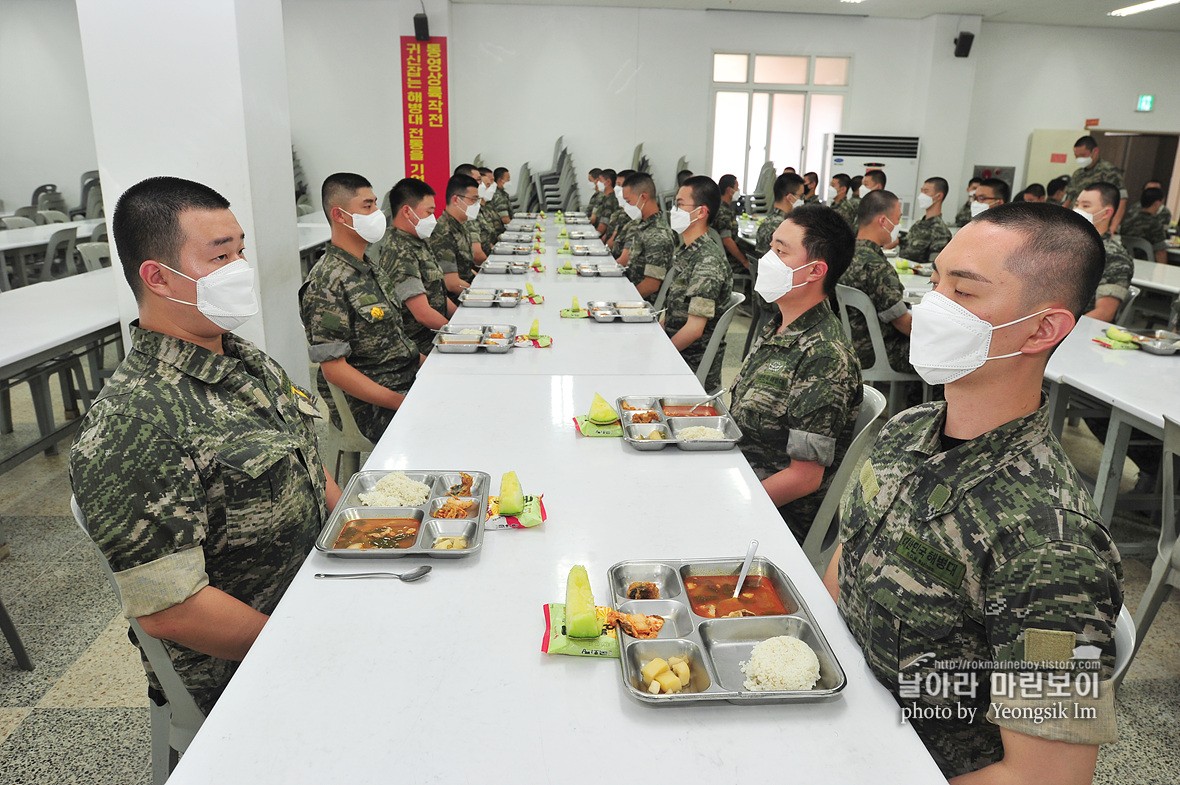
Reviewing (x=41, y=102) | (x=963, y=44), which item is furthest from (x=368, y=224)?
(x=963, y=44)

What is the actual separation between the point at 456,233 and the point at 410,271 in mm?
1857

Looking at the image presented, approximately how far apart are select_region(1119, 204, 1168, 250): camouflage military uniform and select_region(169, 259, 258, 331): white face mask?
8.89 meters

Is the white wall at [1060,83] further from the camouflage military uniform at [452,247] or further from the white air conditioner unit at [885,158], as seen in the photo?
the camouflage military uniform at [452,247]

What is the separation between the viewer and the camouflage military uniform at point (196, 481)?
4.35 ft

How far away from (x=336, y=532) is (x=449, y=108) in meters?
10.5

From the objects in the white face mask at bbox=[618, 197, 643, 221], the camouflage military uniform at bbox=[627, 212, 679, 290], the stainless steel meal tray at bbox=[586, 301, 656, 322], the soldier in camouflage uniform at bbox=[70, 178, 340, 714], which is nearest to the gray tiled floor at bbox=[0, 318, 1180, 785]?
the soldier in camouflage uniform at bbox=[70, 178, 340, 714]

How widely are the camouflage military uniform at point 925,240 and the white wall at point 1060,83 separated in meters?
6.33

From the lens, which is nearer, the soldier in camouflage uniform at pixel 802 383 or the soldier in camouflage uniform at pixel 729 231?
the soldier in camouflage uniform at pixel 802 383

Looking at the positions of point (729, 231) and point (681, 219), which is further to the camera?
point (729, 231)

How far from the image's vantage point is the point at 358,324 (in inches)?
121

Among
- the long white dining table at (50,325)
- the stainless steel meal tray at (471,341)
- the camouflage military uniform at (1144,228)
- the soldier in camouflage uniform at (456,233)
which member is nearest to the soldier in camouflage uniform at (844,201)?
the camouflage military uniform at (1144,228)

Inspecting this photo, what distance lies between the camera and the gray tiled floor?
2.01 metres

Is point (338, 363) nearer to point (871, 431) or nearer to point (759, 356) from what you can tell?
point (759, 356)

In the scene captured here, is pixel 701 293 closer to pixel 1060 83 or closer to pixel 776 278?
pixel 776 278
